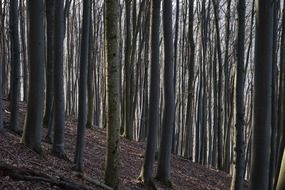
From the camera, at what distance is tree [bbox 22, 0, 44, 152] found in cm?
889

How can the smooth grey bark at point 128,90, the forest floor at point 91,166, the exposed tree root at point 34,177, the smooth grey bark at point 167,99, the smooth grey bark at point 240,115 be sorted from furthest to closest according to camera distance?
1. the smooth grey bark at point 128,90
2. the smooth grey bark at point 167,99
3. the smooth grey bark at point 240,115
4. the forest floor at point 91,166
5. the exposed tree root at point 34,177

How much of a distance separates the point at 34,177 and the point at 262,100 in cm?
341

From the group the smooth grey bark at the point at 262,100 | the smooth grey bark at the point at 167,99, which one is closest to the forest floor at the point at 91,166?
the smooth grey bark at the point at 167,99

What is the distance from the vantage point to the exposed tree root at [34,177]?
620 centimetres

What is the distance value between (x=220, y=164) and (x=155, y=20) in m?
9.59

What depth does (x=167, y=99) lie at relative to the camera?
1034 cm

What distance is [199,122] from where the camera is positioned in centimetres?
2141

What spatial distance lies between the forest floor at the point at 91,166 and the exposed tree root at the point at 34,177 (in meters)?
0.06

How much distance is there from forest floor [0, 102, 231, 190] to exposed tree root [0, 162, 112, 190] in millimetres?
55

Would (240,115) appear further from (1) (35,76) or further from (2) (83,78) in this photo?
(1) (35,76)

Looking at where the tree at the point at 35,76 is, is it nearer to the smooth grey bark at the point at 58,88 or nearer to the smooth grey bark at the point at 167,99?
the smooth grey bark at the point at 58,88

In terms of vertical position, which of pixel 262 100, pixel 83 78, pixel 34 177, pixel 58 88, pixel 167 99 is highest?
pixel 83 78

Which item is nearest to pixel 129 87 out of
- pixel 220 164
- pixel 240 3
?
pixel 220 164

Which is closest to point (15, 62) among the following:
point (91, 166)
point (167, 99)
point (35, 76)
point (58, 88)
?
point (58, 88)
